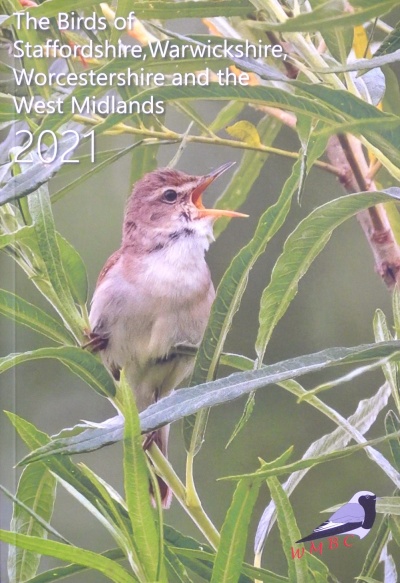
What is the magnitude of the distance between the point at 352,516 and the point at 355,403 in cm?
12

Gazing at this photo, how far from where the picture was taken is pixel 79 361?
74cm

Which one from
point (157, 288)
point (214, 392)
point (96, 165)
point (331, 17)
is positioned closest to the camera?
point (331, 17)

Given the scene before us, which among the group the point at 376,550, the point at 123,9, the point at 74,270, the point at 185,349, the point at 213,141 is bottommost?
the point at 376,550

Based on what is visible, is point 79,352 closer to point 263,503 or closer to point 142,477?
point 142,477

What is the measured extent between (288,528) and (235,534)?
3.0 inches

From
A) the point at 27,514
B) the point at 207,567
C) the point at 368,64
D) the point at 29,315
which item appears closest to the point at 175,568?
the point at 207,567

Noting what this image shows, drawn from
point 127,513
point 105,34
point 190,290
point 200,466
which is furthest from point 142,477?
point 105,34

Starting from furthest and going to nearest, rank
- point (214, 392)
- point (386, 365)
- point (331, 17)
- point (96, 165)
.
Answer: point (96, 165) < point (386, 365) < point (214, 392) < point (331, 17)

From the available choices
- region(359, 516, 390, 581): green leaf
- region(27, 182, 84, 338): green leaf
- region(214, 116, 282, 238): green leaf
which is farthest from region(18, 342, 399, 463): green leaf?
region(214, 116, 282, 238): green leaf

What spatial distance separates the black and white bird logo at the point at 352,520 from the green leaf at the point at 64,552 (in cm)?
25

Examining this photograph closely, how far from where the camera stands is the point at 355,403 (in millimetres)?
913

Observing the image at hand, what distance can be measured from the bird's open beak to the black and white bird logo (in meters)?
0.35

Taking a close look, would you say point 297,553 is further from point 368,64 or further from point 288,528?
point 368,64

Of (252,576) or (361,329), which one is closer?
(252,576)
